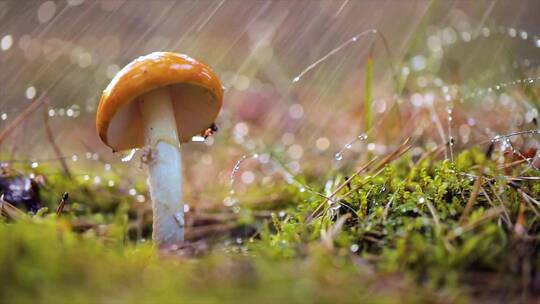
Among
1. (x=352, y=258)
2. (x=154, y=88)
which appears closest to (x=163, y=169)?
(x=154, y=88)

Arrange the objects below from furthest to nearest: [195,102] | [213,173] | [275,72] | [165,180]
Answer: [275,72]
[213,173]
[195,102]
[165,180]

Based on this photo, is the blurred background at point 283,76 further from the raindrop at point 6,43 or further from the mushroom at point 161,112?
the mushroom at point 161,112

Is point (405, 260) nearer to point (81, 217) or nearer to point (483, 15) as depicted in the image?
point (81, 217)

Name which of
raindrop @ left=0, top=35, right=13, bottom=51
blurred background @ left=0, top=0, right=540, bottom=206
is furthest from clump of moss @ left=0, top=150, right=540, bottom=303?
raindrop @ left=0, top=35, right=13, bottom=51

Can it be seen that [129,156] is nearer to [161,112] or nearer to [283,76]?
[161,112]

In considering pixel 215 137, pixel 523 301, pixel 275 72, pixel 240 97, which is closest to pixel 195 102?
pixel 523 301

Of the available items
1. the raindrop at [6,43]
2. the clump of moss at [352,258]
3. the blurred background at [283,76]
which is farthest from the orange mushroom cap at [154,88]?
the raindrop at [6,43]
